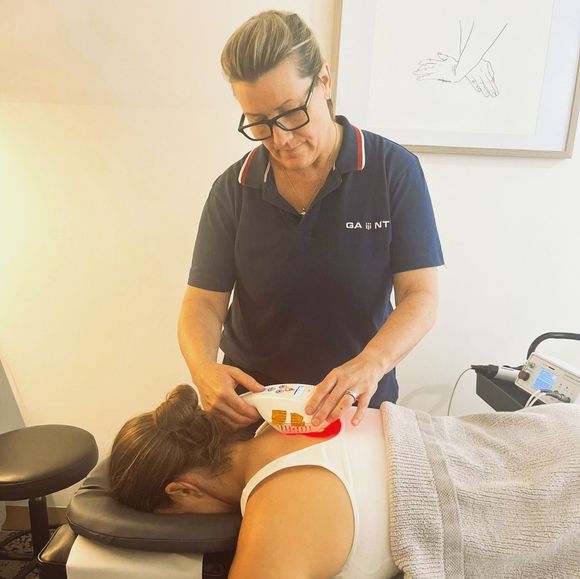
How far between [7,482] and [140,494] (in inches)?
25.7

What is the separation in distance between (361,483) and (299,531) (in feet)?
0.43

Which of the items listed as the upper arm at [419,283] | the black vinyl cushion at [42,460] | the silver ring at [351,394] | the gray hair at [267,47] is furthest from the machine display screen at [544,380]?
the black vinyl cushion at [42,460]

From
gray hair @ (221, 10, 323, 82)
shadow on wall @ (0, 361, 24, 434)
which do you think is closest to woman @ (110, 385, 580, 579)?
gray hair @ (221, 10, 323, 82)

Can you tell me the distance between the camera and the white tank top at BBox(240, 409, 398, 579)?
90 cm

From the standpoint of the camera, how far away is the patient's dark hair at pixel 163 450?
1.06m

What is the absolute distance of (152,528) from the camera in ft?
3.19

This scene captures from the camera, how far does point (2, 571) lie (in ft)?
6.29

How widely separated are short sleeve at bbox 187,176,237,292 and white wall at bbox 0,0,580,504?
552mm

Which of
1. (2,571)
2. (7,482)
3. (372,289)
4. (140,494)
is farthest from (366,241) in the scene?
(2,571)

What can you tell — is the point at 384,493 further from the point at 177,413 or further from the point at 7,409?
the point at 7,409

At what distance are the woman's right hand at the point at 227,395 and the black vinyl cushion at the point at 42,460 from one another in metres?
0.69

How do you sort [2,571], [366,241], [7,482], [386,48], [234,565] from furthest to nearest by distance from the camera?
[2,571] < [386,48] < [7,482] < [366,241] < [234,565]

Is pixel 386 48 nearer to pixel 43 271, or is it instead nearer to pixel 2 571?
pixel 43 271

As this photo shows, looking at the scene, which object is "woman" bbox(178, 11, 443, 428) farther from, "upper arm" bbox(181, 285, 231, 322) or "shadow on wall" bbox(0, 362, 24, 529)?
"shadow on wall" bbox(0, 362, 24, 529)
